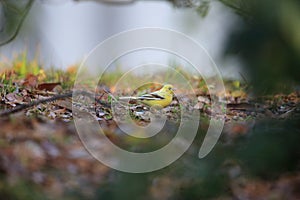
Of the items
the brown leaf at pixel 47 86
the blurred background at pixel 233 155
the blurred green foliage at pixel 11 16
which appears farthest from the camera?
the blurred green foliage at pixel 11 16

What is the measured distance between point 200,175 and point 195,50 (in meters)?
1.12

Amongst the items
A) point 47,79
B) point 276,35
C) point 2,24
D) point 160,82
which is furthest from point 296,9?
point 2,24

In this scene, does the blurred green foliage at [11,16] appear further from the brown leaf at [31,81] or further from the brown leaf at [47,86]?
the brown leaf at [47,86]

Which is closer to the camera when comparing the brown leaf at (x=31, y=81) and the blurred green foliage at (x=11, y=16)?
the brown leaf at (x=31, y=81)

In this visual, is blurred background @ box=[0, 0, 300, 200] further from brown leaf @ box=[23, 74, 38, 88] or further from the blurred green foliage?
the blurred green foliage

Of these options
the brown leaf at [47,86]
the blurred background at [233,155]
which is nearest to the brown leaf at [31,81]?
the brown leaf at [47,86]

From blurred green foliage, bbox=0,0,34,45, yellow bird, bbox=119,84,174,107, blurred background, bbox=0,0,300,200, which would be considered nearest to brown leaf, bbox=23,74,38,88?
blurred green foliage, bbox=0,0,34,45

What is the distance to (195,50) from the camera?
87.4 inches

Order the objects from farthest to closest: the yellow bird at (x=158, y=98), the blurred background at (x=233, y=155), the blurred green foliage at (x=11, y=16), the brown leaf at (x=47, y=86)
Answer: the blurred green foliage at (x=11, y=16), the brown leaf at (x=47, y=86), the yellow bird at (x=158, y=98), the blurred background at (x=233, y=155)

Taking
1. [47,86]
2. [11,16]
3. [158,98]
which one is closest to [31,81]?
[47,86]

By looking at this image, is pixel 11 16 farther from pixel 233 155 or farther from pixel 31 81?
pixel 233 155

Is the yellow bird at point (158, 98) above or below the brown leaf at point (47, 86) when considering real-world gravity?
below

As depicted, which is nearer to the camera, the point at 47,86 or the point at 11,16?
the point at 47,86

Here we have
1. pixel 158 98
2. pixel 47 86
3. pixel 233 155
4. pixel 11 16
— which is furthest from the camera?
pixel 11 16
